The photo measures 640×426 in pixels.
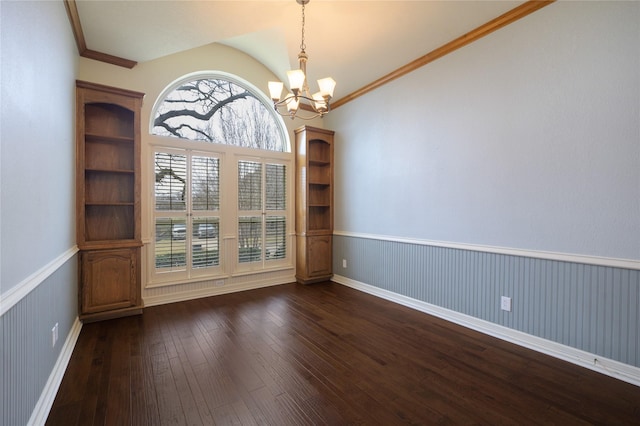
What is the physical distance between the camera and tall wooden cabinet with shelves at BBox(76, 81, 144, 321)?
2893 mm

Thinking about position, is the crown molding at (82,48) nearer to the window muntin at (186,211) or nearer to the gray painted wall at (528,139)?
the window muntin at (186,211)

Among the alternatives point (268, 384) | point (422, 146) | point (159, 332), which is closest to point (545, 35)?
point (422, 146)

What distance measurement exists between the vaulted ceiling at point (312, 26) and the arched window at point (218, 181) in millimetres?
831

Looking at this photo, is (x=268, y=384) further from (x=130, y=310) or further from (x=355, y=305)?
(x=130, y=310)

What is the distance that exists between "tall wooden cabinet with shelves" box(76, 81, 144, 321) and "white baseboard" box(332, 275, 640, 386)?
128 inches

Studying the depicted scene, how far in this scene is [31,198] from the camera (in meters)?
1.57

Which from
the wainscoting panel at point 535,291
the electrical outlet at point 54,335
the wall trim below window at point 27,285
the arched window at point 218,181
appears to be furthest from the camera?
the arched window at point 218,181

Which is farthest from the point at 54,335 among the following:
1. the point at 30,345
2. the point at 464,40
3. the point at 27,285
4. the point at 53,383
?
the point at 464,40

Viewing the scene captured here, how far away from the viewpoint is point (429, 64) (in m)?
3.31

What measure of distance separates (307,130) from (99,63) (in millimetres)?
2669

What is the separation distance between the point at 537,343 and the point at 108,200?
4.54 meters

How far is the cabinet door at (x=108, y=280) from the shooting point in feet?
9.57

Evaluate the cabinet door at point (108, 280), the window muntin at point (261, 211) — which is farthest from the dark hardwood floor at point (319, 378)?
the window muntin at point (261, 211)

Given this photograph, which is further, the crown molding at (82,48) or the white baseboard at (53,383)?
the crown molding at (82,48)
